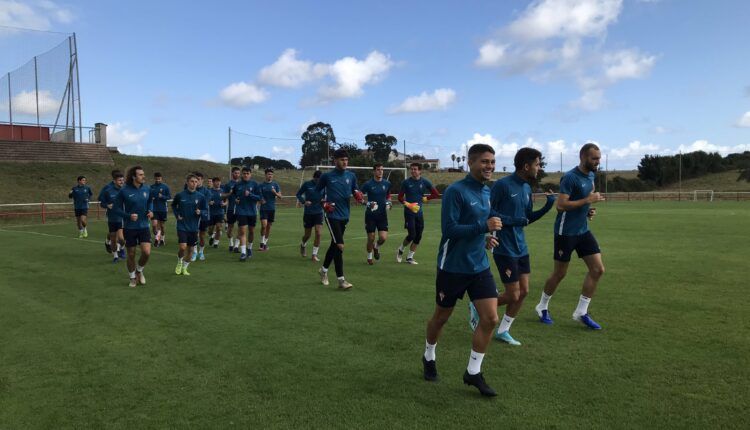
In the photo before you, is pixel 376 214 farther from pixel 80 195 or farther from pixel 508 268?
pixel 80 195

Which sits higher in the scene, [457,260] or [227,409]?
[457,260]

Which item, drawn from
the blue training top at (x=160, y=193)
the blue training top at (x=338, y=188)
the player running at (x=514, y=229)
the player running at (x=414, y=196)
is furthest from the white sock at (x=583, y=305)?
the blue training top at (x=160, y=193)

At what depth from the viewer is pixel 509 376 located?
4578 millimetres

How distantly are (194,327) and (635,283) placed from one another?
7123 mm

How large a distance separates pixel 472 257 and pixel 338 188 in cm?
510

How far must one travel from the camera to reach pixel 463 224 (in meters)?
4.25

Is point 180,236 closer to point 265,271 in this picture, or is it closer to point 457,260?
point 265,271

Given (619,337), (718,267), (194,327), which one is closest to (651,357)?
(619,337)

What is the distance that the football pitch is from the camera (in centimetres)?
389

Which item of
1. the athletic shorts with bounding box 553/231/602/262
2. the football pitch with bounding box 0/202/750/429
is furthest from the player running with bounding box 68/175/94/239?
the athletic shorts with bounding box 553/231/602/262

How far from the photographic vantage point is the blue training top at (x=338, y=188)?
29.3 feet

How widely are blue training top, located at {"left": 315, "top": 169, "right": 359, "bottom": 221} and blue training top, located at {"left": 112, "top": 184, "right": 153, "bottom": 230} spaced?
308 cm

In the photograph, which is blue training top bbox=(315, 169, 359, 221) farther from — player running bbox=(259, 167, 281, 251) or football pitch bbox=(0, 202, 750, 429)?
player running bbox=(259, 167, 281, 251)

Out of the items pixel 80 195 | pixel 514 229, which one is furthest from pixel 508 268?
pixel 80 195
